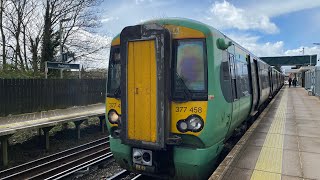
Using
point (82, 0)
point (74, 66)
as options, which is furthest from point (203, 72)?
point (82, 0)

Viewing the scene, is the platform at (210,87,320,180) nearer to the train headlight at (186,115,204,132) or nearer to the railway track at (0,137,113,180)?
the train headlight at (186,115,204,132)

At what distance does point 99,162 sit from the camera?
309 inches

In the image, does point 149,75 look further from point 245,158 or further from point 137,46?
point 245,158

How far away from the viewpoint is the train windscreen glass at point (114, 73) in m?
5.09

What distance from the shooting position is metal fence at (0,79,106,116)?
11.7 metres

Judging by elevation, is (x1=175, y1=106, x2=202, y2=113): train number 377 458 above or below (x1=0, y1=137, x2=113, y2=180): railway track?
above

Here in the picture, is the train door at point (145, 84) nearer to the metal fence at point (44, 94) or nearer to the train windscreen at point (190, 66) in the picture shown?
the train windscreen at point (190, 66)

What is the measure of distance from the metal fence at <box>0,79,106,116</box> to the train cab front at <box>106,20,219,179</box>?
345 inches

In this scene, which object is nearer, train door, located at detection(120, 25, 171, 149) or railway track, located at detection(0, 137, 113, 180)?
train door, located at detection(120, 25, 171, 149)

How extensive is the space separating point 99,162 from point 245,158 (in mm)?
4128

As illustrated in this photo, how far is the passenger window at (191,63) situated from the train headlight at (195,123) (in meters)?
0.44

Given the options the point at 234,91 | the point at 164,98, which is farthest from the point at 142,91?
the point at 234,91

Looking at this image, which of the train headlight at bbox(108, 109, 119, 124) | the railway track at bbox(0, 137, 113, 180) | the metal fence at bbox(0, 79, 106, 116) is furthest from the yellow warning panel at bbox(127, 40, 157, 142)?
the metal fence at bbox(0, 79, 106, 116)

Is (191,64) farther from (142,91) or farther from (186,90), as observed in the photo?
(142,91)
